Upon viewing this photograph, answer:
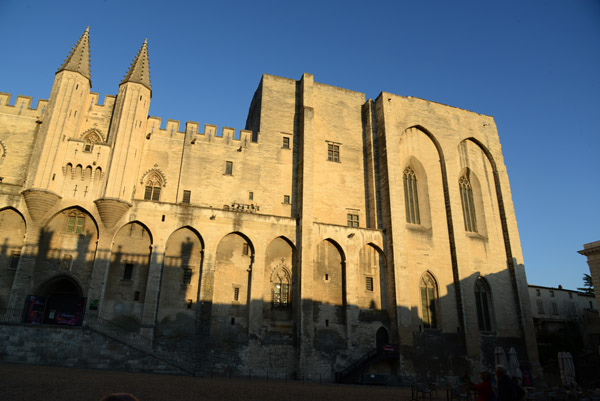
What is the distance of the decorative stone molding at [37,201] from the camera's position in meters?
19.2

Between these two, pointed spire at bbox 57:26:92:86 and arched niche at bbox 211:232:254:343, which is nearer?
arched niche at bbox 211:232:254:343

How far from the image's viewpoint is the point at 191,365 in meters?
19.3

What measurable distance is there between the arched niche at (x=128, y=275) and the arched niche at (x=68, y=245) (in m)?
1.08

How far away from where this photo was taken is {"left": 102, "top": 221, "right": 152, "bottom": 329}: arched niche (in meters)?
19.8

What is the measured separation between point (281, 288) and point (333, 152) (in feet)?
33.7

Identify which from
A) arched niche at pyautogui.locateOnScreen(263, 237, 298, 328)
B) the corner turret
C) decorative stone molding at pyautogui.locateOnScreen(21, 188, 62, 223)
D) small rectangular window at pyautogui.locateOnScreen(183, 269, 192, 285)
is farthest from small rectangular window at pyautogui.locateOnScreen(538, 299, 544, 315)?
decorative stone molding at pyautogui.locateOnScreen(21, 188, 62, 223)

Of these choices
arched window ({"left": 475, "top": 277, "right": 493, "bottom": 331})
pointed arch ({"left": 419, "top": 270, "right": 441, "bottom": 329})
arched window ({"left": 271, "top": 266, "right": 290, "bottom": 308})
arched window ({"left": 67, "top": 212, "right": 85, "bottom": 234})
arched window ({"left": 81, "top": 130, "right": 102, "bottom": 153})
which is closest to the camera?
arched window ({"left": 67, "top": 212, "right": 85, "bottom": 234})

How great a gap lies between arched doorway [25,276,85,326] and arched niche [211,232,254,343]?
632 centimetres

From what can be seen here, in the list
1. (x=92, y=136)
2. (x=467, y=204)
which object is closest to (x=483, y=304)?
(x=467, y=204)

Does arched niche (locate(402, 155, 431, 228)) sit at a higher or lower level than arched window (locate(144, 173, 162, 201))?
higher

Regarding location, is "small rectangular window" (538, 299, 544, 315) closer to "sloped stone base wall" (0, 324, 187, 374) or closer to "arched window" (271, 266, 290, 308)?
"arched window" (271, 266, 290, 308)

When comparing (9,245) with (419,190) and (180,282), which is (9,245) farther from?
(419,190)

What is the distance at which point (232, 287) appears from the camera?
2188 centimetres

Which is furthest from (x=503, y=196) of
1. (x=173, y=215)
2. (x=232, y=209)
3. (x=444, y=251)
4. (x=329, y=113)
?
(x=173, y=215)
